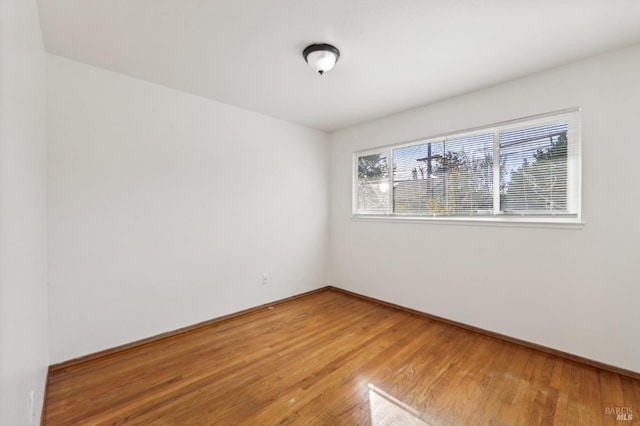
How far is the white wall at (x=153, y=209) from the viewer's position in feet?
7.36

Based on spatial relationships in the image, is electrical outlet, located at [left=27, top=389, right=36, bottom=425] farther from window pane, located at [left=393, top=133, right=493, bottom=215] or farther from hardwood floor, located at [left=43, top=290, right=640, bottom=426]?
window pane, located at [left=393, top=133, right=493, bottom=215]

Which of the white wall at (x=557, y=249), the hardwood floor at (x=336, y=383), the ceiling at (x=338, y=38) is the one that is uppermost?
the ceiling at (x=338, y=38)

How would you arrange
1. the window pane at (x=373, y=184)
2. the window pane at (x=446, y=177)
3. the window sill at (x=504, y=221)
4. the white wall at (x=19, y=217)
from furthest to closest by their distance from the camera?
the window pane at (x=373, y=184) → the window pane at (x=446, y=177) → the window sill at (x=504, y=221) → the white wall at (x=19, y=217)

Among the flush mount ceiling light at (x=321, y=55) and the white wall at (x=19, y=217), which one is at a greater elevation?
the flush mount ceiling light at (x=321, y=55)

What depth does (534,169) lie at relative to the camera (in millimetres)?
2570

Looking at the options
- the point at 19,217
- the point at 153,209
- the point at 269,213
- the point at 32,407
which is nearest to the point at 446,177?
the point at 269,213

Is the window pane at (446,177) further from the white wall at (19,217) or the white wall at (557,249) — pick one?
the white wall at (19,217)

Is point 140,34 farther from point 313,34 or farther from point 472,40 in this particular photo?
point 472,40

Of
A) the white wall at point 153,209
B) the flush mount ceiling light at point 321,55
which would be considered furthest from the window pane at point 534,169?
the white wall at point 153,209

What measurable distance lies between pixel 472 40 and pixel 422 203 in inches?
72.1

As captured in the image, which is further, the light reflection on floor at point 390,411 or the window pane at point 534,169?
the window pane at point 534,169

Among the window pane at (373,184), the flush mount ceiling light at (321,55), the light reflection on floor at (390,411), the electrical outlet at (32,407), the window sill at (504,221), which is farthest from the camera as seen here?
the window pane at (373,184)

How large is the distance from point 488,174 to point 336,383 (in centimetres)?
254

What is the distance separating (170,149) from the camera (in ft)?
9.13
